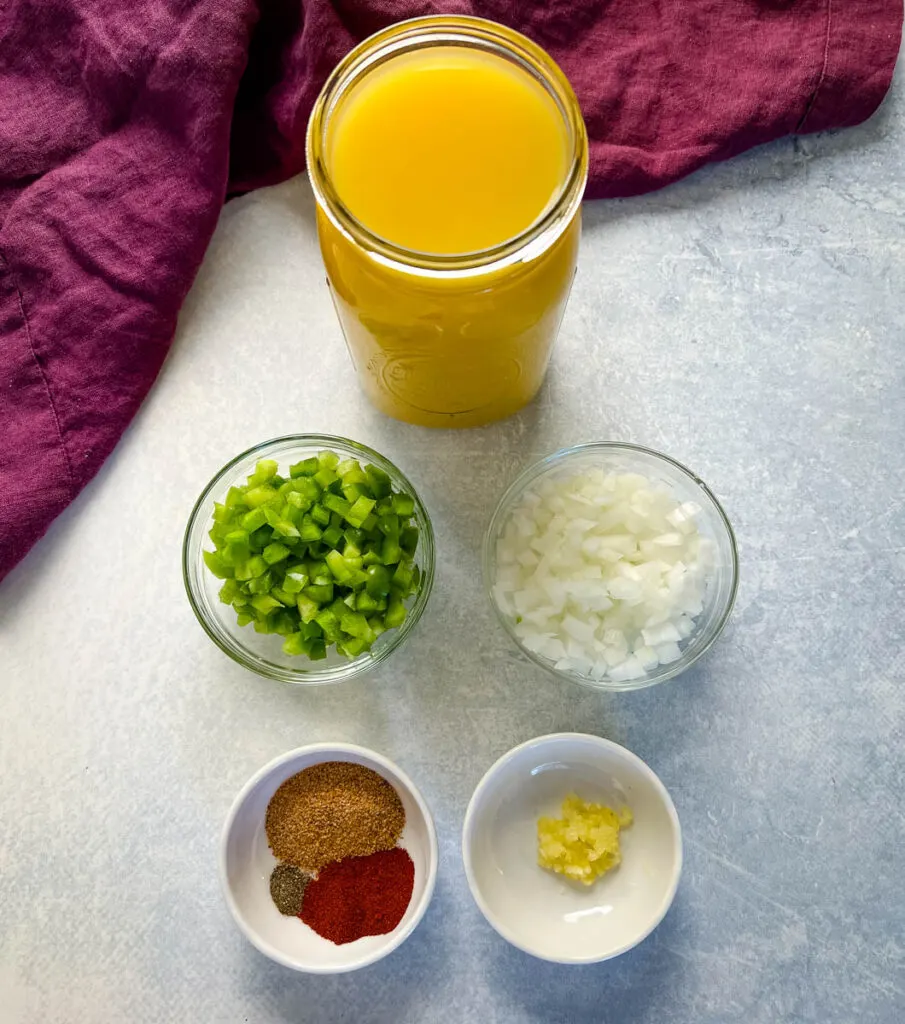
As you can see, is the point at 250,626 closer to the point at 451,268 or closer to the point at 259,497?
the point at 259,497

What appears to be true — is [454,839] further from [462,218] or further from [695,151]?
[695,151]

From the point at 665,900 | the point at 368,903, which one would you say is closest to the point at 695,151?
the point at 665,900

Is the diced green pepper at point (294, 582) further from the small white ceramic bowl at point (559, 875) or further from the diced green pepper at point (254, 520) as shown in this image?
the small white ceramic bowl at point (559, 875)

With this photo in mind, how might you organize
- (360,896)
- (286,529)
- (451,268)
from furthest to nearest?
(360,896)
(286,529)
(451,268)

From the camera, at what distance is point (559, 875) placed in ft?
5.12

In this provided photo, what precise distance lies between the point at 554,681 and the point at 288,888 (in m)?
0.52

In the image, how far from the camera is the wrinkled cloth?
157 cm

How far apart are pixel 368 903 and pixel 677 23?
4.82 feet

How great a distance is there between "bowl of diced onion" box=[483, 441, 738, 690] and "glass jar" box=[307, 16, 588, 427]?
284mm

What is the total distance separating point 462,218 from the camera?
1121 millimetres

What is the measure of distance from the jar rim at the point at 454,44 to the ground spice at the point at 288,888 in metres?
0.96

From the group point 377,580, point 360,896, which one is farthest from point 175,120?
point 360,896

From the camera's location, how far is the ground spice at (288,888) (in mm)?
1536

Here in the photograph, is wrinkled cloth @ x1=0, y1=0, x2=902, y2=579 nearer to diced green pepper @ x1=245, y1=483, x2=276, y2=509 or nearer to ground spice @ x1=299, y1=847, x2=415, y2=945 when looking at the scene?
diced green pepper @ x1=245, y1=483, x2=276, y2=509
